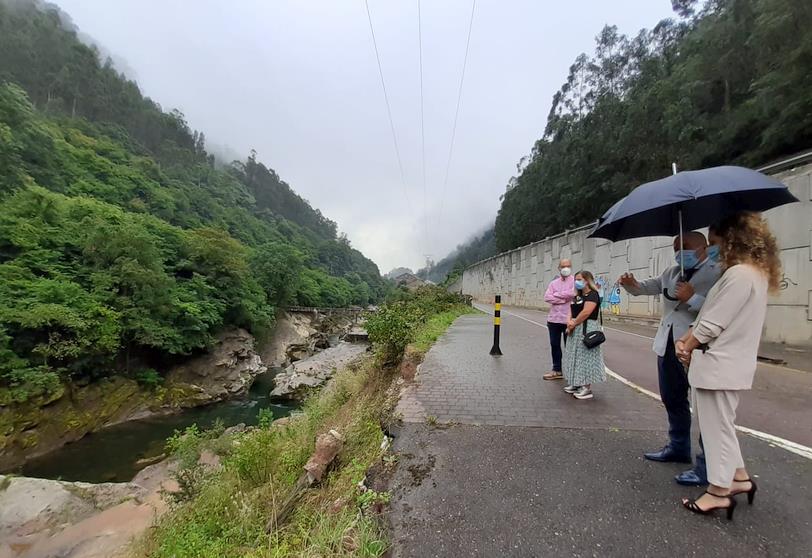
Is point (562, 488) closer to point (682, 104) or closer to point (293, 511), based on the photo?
point (293, 511)

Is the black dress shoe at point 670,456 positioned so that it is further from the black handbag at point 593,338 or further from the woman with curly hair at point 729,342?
the black handbag at point 593,338

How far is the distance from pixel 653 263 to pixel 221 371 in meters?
24.5

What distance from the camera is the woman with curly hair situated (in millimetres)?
2178

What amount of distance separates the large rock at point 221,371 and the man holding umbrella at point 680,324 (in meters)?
22.8

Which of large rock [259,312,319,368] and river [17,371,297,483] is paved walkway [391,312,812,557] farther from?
large rock [259,312,319,368]

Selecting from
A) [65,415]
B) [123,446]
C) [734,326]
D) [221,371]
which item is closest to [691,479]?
[734,326]

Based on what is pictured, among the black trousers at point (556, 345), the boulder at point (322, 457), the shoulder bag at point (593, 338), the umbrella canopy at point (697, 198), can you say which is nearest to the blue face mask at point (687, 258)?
the umbrella canopy at point (697, 198)

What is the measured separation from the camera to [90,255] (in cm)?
2056

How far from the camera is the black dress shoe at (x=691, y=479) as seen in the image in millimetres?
2594

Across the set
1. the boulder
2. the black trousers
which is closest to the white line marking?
the black trousers

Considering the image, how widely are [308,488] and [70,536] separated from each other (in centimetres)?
789

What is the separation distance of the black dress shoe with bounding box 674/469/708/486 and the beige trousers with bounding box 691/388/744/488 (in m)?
0.38

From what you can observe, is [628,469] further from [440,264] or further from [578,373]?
[440,264]

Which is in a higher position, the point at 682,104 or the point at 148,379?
the point at 682,104
